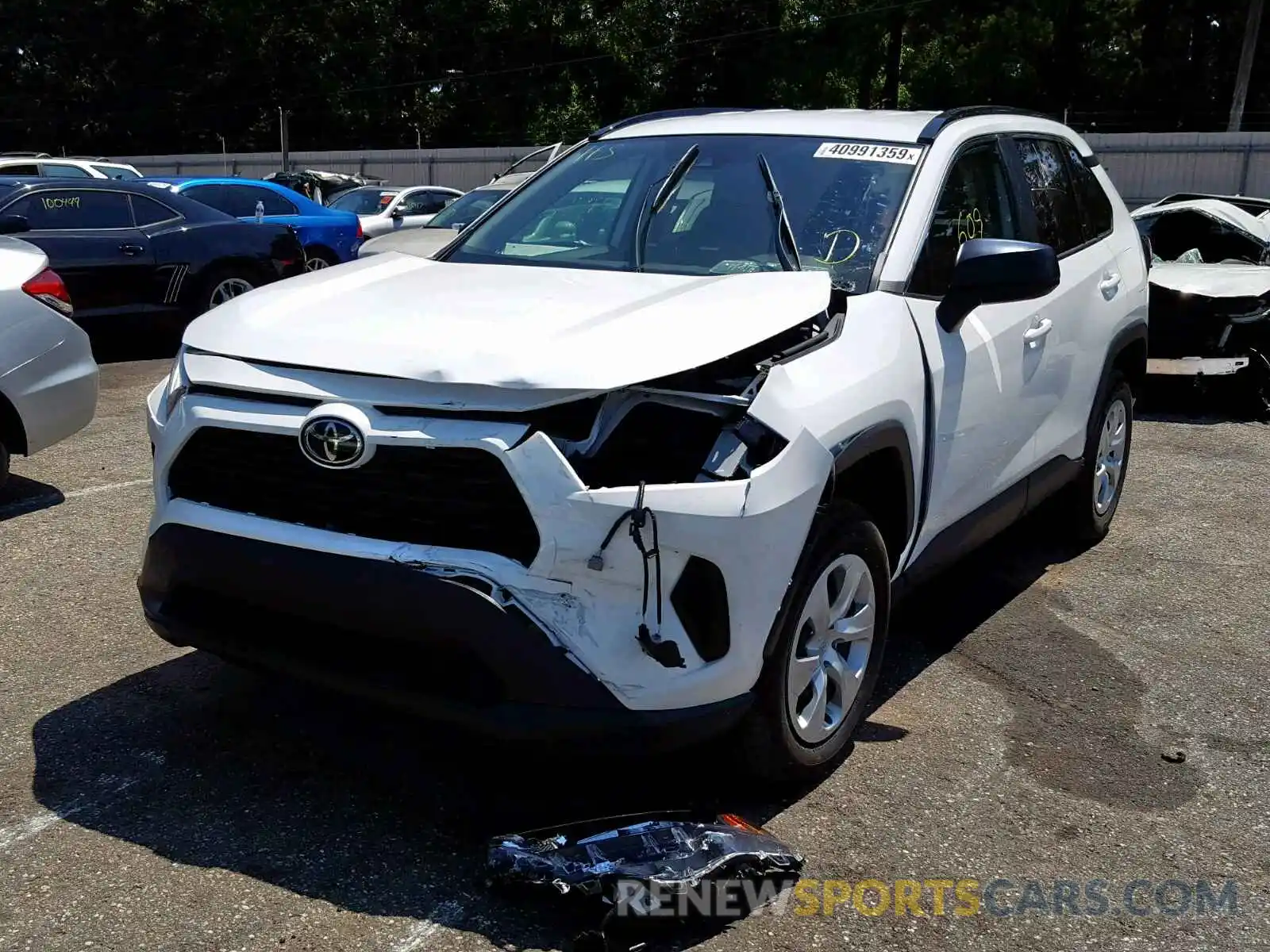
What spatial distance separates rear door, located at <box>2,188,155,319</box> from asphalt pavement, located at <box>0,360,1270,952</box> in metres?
5.55

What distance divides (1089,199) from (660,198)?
2.23 metres

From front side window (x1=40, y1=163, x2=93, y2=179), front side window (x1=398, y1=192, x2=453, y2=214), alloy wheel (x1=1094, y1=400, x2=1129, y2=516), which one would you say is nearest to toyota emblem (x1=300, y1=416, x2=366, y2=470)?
alloy wheel (x1=1094, y1=400, x2=1129, y2=516)

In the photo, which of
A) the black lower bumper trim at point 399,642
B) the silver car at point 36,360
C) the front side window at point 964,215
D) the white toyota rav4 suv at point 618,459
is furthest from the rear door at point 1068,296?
the silver car at point 36,360

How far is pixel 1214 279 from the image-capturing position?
929cm

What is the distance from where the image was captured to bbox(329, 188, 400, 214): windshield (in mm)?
21000

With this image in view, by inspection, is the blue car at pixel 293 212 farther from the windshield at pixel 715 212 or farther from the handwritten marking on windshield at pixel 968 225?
the handwritten marking on windshield at pixel 968 225

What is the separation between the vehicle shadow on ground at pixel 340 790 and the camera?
10.1 ft

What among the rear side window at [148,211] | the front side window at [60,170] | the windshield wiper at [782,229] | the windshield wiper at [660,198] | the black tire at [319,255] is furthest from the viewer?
the front side window at [60,170]

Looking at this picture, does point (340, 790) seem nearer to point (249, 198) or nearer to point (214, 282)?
point (214, 282)

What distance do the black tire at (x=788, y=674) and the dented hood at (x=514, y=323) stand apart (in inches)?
22.3

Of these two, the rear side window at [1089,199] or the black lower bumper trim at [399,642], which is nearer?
the black lower bumper trim at [399,642]

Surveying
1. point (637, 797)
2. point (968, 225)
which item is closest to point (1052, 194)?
point (968, 225)

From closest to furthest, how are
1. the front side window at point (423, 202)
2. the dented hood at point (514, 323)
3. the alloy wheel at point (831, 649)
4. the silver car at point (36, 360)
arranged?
the dented hood at point (514, 323) → the alloy wheel at point (831, 649) → the silver car at point (36, 360) → the front side window at point (423, 202)

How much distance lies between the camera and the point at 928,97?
39.0 m
